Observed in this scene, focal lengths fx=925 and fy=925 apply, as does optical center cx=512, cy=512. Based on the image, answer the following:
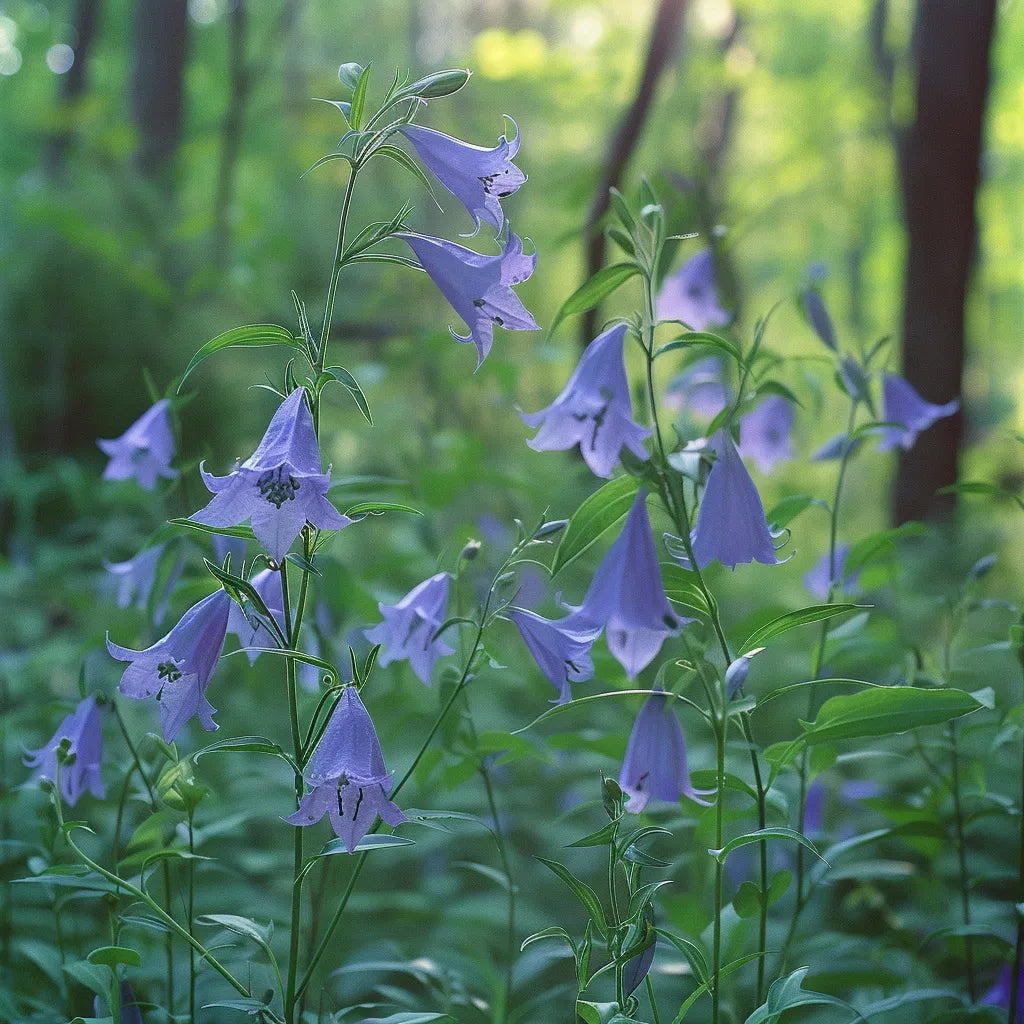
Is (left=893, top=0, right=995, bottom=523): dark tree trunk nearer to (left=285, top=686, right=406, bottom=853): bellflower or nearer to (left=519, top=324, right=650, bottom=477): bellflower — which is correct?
(left=519, top=324, right=650, bottom=477): bellflower

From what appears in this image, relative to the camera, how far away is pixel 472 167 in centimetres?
123

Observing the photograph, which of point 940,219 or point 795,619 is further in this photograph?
point 940,219

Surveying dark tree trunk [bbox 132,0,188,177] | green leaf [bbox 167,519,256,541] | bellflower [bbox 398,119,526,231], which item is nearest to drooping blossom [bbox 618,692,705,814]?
green leaf [bbox 167,519,256,541]

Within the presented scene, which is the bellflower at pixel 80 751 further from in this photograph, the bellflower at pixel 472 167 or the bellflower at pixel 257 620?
the bellflower at pixel 472 167

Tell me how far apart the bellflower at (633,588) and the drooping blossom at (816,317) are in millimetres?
961

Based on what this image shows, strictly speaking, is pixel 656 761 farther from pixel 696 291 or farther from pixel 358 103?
pixel 696 291

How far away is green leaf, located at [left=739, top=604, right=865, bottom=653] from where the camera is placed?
109cm

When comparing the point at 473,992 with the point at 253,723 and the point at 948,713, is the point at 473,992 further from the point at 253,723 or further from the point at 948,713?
the point at 948,713

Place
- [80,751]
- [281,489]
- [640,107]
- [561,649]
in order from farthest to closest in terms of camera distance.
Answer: [640,107], [80,751], [561,649], [281,489]

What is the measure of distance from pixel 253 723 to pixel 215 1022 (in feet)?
3.90

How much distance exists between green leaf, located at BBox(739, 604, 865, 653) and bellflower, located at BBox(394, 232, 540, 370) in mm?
472

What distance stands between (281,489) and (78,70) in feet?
26.1

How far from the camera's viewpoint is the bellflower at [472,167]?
122 cm

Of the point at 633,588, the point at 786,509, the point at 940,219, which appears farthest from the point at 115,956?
the point at 940,219
